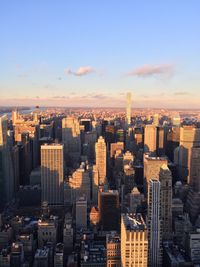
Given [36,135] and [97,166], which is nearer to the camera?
[97,166]

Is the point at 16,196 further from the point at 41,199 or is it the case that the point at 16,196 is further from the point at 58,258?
the point at 58,258

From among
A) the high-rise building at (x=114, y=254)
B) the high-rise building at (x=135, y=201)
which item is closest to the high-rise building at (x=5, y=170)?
the high-rise building at (x=135, y=201)

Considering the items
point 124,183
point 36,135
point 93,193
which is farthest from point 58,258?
point 36,135

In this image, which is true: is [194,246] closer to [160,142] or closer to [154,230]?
[154,230]

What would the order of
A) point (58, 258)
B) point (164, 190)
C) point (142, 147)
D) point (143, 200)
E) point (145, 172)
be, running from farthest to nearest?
1. point (142, 147)
2. point (145, 172)
3. point (143, 200)
4. point (164, 190)
5. point (58, 258)

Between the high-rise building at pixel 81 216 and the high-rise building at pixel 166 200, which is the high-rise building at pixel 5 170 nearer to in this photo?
the high-rise building at pixel 81 216

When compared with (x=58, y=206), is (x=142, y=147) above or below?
above

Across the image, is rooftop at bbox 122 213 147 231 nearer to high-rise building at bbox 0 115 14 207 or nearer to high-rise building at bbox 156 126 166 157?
high-rise building at bbox 0 115 14 207
